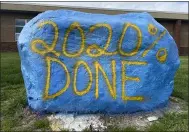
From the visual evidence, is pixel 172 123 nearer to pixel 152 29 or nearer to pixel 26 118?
pixel 152 29

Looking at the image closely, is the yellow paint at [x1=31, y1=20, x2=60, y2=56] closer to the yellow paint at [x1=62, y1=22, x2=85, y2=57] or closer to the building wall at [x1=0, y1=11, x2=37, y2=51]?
the yellow paint at [x1=62, y1=22, x2=85, y2=57]

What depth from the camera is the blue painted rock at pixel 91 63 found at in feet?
17.2

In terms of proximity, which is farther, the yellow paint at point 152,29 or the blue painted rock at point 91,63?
the yellow paint at point 152,29

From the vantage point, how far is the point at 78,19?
17.6 feet

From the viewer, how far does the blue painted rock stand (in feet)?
17.2

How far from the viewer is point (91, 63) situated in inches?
213

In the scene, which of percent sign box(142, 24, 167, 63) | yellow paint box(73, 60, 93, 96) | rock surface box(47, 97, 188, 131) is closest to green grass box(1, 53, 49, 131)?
rock surface box(47, 97, 188, 131)

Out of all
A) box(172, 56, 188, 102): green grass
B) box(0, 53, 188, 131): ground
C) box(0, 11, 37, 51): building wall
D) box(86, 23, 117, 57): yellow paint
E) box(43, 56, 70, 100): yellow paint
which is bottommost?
box(0, 11, 37, 51): building wall

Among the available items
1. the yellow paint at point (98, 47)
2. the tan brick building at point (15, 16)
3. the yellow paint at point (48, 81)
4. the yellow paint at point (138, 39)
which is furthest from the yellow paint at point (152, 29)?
the tan brick building at point (15, 16)

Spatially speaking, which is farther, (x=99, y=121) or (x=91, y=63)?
(x=91, y=63)

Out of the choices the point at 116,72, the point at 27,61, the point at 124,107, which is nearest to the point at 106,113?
the point at 124,107

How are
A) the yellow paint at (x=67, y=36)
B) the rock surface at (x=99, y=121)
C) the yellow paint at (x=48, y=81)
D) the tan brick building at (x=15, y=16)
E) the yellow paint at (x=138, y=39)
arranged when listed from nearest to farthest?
1. the rock surface at (x=99, y=121)
2. the yellow paint at (x=48, y=81)
3. the yellow paint at (x=67, y=36)
4. the yellow paint at (x=138, y=39)
5. the tan brick building at (x=15, y=16)

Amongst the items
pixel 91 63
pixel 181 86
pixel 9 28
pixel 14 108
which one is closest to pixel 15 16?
pixel 9 28

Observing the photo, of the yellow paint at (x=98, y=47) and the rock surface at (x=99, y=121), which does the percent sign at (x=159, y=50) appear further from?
the rock surface at (x=99, y=121)
